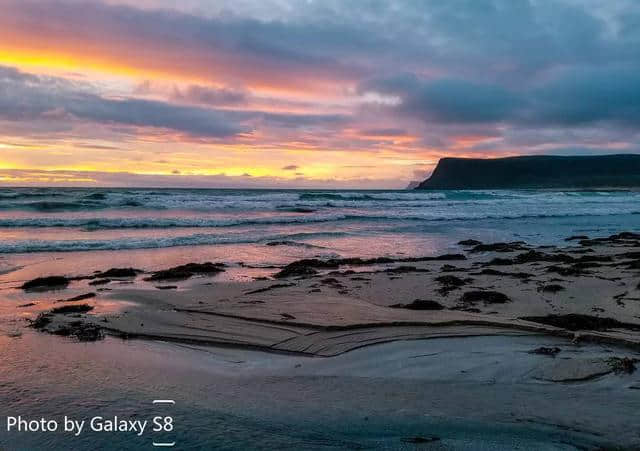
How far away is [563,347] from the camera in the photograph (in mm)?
4617

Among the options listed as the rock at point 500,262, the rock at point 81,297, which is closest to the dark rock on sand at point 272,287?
the rock at point 81,297

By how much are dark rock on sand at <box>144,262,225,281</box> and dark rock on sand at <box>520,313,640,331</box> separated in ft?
21.3

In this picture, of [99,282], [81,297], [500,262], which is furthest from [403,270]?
[81,297]

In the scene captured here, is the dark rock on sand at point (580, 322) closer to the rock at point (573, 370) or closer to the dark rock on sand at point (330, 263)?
the rock at point (573, 370)

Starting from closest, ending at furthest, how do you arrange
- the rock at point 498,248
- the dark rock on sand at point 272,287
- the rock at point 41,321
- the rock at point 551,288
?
1. the rock at point 41,321
2. the rock at point 551,288
3. the dark rock on sand at point 272,287
4. the rock at point 498,248

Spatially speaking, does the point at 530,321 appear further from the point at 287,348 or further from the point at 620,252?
the point at 620,252

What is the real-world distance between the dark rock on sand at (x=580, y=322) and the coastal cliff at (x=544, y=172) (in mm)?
103885

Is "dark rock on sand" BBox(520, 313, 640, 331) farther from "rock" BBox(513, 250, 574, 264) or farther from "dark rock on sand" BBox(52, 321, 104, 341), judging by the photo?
"rock" BBox(513, 250, 574, 264)

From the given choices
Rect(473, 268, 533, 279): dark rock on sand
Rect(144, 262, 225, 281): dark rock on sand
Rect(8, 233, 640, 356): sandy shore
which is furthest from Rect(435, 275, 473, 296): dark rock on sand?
Rect(144, 262, 225, 281): dark rock on sand

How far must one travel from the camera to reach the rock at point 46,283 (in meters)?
8.19

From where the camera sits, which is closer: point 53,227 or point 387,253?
point 387,253

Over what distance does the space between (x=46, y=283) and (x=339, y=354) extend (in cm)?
637

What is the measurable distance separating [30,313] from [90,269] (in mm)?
4359

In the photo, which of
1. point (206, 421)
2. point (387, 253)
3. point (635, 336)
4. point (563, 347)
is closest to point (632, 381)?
point (563, 347)
